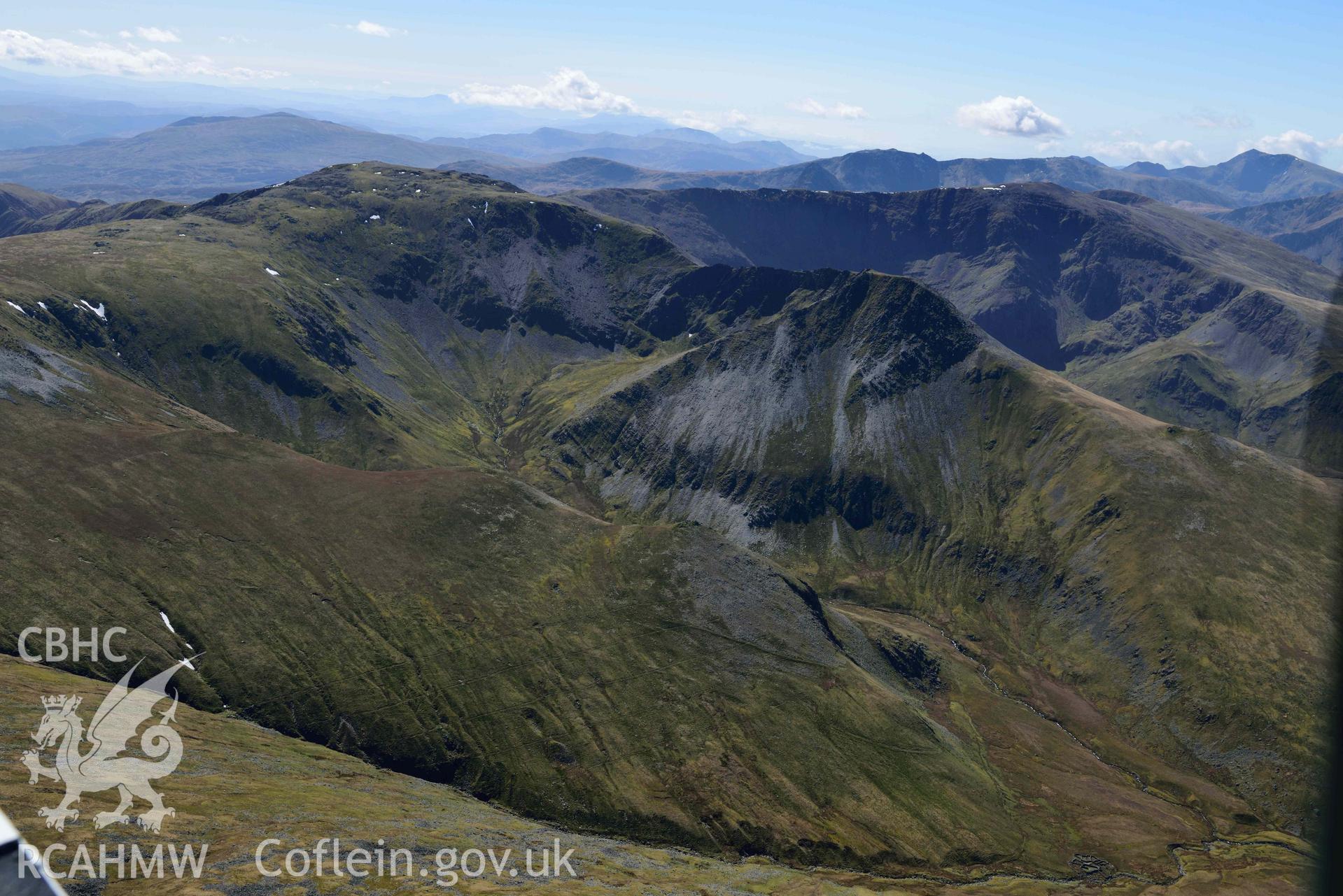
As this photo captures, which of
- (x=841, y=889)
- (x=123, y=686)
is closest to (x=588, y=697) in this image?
(x=841, y=889)

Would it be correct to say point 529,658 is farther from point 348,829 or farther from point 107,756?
point 107,756

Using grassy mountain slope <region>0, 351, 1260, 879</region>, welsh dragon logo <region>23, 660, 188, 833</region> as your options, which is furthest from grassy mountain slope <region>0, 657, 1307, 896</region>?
grassy mountain slope <region>0, 351, 1260, 879</region>


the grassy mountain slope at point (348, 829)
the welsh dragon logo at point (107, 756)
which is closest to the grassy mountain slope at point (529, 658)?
the grassy mountain slope at point (348, 829)

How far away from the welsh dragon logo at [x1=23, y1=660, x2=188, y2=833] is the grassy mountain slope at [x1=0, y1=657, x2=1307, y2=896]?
174cm

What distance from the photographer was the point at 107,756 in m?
94.5

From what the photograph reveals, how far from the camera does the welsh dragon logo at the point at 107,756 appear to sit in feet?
265

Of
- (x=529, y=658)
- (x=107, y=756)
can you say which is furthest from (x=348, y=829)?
(x=529, y=658)

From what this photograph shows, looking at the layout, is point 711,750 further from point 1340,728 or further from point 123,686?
point 1340,728

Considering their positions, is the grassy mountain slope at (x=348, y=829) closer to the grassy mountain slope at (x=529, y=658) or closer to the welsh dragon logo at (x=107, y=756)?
the welsh dragon logo at (x=107, y=756)

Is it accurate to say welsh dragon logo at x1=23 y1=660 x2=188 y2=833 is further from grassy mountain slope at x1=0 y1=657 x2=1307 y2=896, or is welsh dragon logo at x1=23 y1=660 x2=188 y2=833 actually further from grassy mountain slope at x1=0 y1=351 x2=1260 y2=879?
grassy mountain slope at x1=0 y1=351 x2=1260 y2=879

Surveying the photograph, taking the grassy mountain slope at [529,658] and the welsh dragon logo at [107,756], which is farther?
the grassy mountain slope at [529,658]

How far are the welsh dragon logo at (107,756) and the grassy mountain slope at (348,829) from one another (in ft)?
5.70

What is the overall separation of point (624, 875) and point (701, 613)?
7719 centimetres

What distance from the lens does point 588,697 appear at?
156 metres
